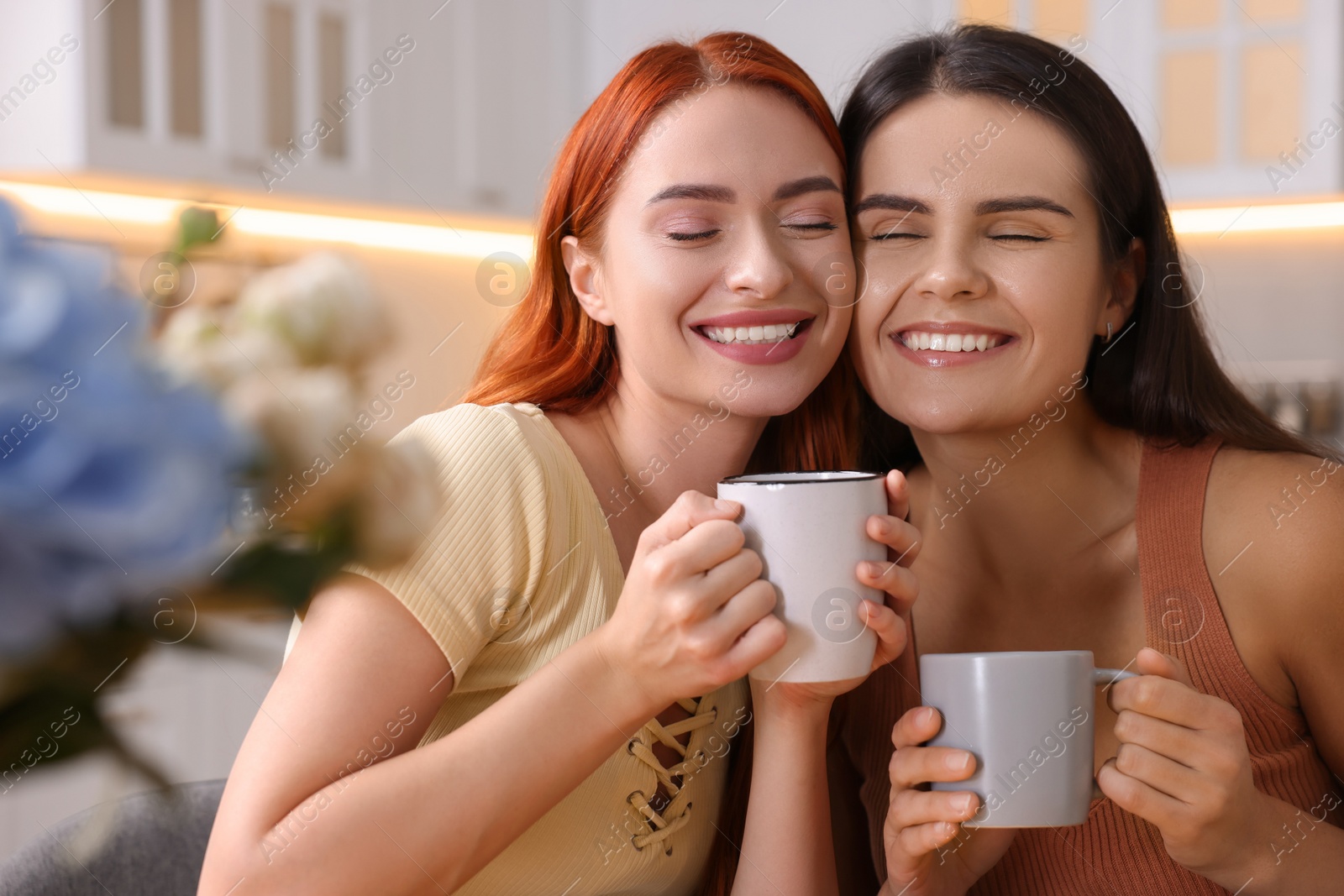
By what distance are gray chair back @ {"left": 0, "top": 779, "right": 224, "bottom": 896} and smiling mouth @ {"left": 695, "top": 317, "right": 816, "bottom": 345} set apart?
0.55 metres

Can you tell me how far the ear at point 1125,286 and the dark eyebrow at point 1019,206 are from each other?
133mm

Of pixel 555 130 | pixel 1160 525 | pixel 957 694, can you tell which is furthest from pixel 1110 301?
pixel 555 130

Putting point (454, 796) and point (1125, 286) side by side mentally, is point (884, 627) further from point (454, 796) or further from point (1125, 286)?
point (1125, 286)

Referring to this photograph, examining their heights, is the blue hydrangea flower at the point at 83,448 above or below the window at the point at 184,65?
below

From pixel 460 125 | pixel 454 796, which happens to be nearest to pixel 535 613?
pixel 454 796

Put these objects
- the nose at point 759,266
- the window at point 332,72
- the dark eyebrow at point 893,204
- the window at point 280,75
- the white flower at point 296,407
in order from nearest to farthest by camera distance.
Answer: the white flower at point 296,407 < the nose at point 759,266 < the dark eyebrow at point 893,204 < the window at point 280,75 < the window at point 332,72

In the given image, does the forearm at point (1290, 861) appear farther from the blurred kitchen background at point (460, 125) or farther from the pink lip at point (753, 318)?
the blurred kitchen background at point (460, 125)

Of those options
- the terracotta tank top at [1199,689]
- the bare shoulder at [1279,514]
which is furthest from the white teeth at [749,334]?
the bare shoulder at [1279,514]

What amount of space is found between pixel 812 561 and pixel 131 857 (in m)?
0.59

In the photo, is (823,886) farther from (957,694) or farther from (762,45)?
(762,45)

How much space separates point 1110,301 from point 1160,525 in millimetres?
239

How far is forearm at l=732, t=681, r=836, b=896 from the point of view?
0.91m

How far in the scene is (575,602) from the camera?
36.5 inches

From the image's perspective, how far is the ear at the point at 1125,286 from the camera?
1.18m
